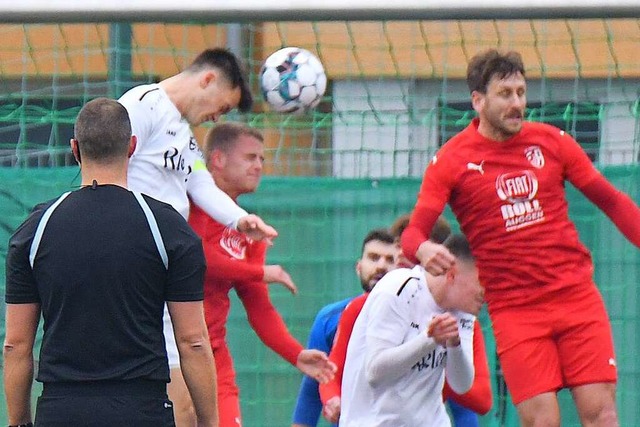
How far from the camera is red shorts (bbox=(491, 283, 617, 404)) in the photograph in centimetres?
593

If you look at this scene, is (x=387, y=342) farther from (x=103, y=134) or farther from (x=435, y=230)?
(x=103, y=134)

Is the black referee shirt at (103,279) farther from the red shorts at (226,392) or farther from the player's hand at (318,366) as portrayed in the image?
the red shorts at (226,392)

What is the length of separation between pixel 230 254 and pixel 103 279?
2298 mm

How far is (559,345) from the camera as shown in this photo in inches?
237

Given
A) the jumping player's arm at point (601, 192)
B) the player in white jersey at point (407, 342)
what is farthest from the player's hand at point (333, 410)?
the jumping player's arm at point (601, 192)

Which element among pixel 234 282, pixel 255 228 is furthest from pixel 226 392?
pixel 255 228

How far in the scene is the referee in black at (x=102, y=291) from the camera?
Result: 13.9 feet

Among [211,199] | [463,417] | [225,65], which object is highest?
[225,65]

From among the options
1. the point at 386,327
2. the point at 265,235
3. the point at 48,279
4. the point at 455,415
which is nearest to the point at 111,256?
the point at 48,279

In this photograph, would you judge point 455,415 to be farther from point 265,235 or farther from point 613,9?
point 613,9

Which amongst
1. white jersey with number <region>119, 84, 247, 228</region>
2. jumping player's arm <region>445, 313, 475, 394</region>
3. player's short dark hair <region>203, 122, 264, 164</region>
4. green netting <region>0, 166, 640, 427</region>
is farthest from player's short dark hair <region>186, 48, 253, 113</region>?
green netting <region>0, 166, 640, 427</region>

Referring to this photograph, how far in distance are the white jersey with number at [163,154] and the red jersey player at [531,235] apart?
96 cm

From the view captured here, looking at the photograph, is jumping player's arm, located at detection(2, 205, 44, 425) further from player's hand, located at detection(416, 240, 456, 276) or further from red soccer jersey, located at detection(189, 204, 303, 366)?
red soccer jersey, located at detection(189, 204, 303, 366)

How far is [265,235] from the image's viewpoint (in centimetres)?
548
